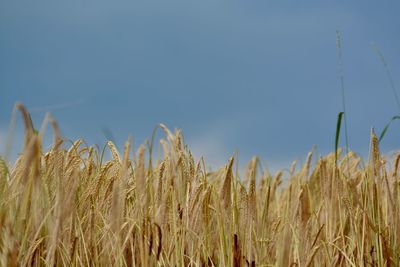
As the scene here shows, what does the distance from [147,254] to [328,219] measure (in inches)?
41.9

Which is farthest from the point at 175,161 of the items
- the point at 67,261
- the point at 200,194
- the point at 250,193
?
the point at 67,261

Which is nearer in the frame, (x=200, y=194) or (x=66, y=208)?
(x=66, y=208)

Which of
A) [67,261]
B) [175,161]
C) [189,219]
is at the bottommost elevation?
[67,261]

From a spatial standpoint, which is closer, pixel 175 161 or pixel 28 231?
pixel 28 231

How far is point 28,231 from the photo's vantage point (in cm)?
190

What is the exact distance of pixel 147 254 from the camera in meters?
1.87

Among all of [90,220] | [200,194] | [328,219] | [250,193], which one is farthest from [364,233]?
[90,220]

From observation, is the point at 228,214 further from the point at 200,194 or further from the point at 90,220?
the point at 90,220

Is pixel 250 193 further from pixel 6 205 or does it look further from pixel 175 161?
pixel 6 205

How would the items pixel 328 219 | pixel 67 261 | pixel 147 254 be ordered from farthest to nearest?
pixel 328 219
pixel 67 261
pixel 147 254

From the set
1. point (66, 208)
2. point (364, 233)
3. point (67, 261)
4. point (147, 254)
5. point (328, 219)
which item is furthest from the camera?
point (328, 219)

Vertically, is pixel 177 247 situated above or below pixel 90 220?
below

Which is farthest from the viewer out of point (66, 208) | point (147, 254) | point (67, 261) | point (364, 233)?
point (364, 233)

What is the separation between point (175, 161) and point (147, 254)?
0.38 metres
